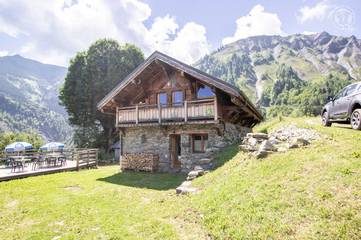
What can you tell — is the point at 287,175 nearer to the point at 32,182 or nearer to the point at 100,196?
the point at 100,196

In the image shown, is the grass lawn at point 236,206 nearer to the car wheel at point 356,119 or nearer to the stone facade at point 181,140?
the car wheel at point 356,119

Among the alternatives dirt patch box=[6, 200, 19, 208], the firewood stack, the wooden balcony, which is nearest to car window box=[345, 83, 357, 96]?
the wooden balcony

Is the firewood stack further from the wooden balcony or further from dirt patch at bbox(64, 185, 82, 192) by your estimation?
dirt patch at bbox(64, 185, 82, 192)

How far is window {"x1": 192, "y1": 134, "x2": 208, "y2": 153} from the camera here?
16938 mm

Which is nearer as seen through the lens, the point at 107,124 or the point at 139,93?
the point at 139,93

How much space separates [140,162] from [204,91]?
6.96 m

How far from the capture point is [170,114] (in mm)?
16359

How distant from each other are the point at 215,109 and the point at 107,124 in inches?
918

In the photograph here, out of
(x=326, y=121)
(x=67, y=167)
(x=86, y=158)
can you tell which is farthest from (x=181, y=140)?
(x=67, y=167)

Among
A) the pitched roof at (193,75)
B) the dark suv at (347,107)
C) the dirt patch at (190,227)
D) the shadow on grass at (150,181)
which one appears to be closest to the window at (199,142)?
the shadow on grass at (150,181)

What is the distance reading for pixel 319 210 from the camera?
17.7ft

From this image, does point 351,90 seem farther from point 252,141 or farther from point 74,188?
point 74,188

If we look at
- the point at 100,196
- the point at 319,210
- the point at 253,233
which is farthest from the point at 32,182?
the point at 319,210

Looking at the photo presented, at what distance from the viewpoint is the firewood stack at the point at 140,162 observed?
661 inches
